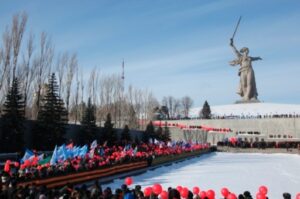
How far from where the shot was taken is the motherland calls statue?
6228cm

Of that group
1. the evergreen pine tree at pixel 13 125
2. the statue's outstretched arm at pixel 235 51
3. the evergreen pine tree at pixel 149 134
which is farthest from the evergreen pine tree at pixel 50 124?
the statue's outstretched arm at pixel 235 51

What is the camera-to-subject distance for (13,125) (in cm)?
2020

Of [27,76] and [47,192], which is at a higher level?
[27,76]

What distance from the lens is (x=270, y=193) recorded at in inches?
542

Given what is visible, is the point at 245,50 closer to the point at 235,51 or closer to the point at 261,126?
the point at 235,51

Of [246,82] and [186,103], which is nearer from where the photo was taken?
[246,82]

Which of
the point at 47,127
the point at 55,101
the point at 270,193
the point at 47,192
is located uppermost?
the point at 55,101

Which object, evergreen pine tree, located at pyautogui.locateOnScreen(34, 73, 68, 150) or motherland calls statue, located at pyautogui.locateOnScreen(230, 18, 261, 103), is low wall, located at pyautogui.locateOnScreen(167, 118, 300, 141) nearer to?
motherland calls statue, located at pyautogui.locateOnScreen(230, 18, 261, 103)

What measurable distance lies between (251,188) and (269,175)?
199 inches

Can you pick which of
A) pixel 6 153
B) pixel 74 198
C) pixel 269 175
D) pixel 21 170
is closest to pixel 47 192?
pixel 74 198

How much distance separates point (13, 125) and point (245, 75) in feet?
158

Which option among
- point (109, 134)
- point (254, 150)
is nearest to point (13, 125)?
point (109, 134)

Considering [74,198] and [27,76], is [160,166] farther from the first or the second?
[74,198]

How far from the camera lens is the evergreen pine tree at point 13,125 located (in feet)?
65.2
